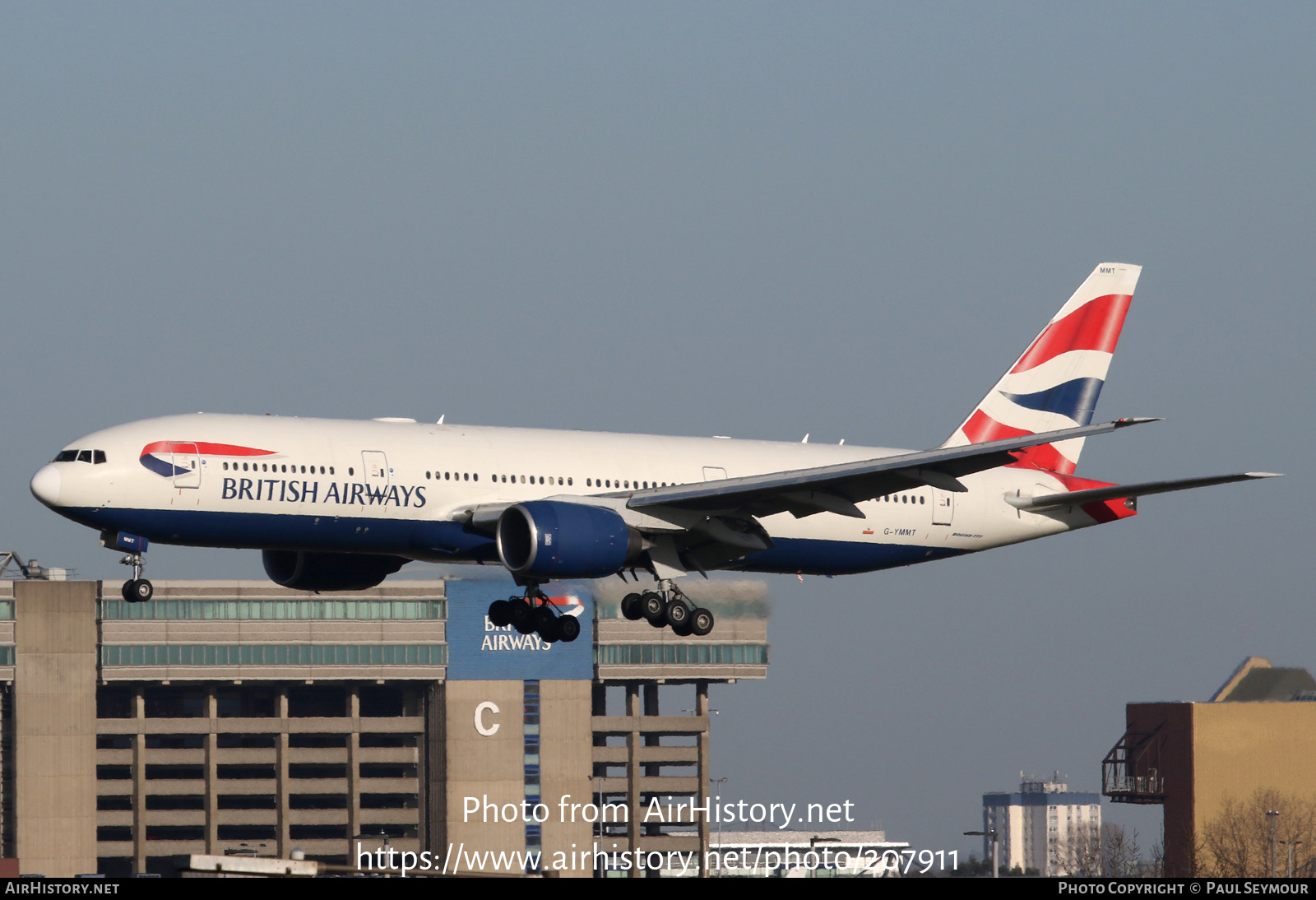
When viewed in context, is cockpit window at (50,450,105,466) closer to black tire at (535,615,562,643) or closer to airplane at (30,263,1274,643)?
airplane at (30,263,1274,643)

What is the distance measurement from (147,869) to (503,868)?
34.0 m

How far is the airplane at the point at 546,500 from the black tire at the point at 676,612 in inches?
1.8

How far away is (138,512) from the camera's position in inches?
1919

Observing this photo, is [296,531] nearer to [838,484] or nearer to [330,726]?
[838,484]

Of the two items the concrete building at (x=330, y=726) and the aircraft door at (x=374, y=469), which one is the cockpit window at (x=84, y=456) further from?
the concrete building at (x=330, y=726)

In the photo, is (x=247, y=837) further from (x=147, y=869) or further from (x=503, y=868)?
(x=503, y=868)

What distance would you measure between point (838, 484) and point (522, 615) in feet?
32.3

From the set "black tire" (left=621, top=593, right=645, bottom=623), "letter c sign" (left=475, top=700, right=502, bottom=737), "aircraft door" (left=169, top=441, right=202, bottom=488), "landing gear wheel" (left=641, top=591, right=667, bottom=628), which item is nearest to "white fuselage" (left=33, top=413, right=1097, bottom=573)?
"aircraft door" (left=169, top=441, right=202, bottom=488)

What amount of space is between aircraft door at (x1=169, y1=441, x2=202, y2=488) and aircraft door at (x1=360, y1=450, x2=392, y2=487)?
A: 413cm

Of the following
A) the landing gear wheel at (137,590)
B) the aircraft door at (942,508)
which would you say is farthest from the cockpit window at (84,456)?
the aircraft door at (942,508)

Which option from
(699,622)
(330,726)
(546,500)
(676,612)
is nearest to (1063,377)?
(699,622)
